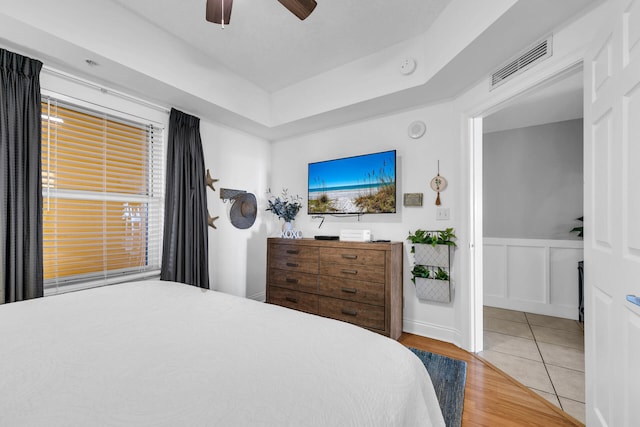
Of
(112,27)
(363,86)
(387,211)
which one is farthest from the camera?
(387,211)

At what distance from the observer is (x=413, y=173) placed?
2.95 m

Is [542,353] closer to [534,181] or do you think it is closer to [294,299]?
[534,181]

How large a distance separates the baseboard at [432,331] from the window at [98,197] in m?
2.57

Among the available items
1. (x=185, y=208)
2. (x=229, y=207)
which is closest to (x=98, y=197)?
(x=185, y=208)

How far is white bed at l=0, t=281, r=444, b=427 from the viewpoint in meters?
0.60

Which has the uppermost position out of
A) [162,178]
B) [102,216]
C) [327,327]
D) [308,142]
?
[308,142]

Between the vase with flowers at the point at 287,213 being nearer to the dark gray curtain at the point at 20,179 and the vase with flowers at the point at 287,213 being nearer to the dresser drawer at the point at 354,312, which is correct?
the dresser drawer at the point at 354,312

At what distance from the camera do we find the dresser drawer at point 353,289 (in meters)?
2.66

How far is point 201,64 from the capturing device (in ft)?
8.78

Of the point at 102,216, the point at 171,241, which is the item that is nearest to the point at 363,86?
the point at 171,241

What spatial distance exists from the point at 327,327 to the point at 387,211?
81.1 inches

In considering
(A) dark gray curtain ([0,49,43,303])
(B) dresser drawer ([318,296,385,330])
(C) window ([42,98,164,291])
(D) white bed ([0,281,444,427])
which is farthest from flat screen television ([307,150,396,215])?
(A) dark gray curtain ([0,49,43,303])

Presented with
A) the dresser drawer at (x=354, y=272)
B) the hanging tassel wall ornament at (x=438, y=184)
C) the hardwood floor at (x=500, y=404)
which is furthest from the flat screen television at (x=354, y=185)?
the hardwood floor at (x=500, y=404)

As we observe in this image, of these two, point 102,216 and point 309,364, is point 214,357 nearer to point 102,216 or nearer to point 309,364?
point 309,364
